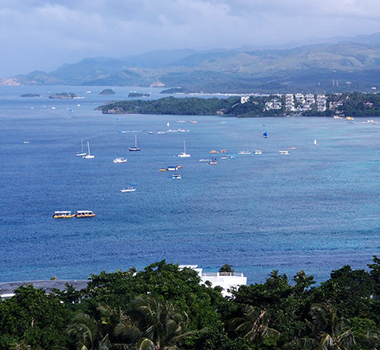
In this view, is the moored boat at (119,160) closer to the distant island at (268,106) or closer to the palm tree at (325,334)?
the palm tree at (325,334)

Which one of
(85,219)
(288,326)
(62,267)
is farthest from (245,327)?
(85,219)

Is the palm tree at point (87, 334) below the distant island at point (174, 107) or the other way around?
the other way around

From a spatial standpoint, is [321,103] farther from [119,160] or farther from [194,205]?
[194,205]

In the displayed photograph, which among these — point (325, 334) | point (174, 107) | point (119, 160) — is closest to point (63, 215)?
point (119, 160)

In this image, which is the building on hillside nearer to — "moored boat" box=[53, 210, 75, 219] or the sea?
the sea

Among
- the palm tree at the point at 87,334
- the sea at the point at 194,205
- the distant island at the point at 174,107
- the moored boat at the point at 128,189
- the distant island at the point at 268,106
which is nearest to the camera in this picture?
the palm tree at the point at 87,334

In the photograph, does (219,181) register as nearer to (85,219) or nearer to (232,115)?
(85,219)

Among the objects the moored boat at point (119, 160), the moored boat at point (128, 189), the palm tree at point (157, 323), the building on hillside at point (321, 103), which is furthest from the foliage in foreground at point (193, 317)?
the building on hillside at point (321, 103)
